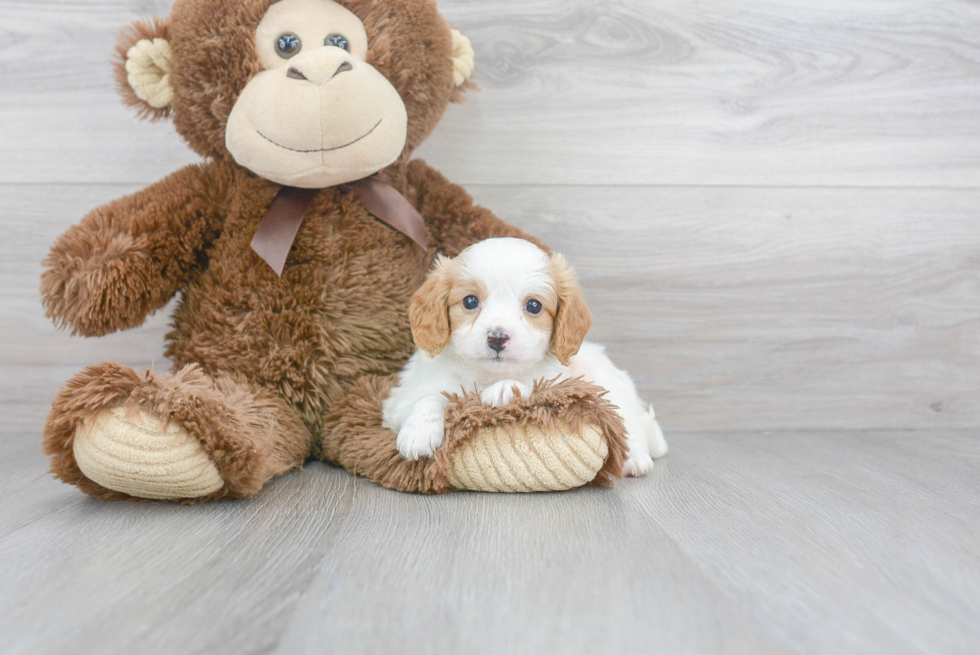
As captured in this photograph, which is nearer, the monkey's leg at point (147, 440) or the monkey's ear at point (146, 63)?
the monkey's leg at point (147, 440)

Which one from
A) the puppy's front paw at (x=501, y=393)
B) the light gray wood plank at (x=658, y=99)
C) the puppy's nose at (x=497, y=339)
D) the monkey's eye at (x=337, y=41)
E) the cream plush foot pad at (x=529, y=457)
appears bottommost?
the cream plush foot pad at (x=529, y=457)

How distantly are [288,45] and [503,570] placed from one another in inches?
34.3

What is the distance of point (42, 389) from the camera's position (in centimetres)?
148

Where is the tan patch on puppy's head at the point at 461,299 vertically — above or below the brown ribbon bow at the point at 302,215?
below

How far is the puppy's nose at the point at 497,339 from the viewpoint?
991 millimetres

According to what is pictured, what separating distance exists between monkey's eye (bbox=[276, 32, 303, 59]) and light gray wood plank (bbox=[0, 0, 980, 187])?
1.36ft

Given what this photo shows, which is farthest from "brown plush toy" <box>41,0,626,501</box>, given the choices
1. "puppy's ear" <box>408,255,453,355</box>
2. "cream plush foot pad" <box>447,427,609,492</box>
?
"puppy's ear" <box>408,255,453,355</box>

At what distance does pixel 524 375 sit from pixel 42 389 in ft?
3.58

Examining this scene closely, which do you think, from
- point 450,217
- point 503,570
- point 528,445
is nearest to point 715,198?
point 450,217

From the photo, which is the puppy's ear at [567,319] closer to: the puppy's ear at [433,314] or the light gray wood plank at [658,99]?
the puppy's ear at [433,314]

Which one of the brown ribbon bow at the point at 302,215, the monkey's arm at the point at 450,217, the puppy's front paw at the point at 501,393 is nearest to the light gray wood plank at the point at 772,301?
the monkey's arm at the point at 450,217

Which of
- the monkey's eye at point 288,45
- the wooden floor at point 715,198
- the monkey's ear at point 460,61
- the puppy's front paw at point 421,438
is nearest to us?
the puppy's front paw at point 421,438

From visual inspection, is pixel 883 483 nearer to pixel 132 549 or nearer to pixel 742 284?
pixel 742 284

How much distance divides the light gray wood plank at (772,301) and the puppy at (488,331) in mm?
427
